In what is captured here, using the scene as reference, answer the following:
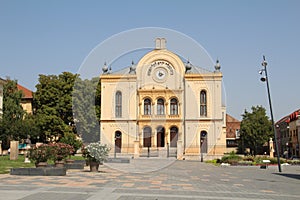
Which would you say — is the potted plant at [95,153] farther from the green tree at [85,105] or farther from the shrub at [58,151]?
the green tree at [85,105]

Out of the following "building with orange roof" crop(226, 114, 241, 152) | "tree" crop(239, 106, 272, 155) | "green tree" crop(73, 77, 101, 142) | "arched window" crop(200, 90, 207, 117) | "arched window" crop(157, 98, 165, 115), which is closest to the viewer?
"green tree" crop(73, 77, 101, 142)

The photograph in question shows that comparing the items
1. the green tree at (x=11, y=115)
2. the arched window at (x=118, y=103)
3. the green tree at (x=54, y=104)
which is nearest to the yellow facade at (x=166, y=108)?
the arched window at (x=118, y=103)

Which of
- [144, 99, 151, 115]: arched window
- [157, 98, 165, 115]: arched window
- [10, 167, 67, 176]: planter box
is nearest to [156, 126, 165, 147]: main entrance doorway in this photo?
[157, 98, 165, 115]: arched window

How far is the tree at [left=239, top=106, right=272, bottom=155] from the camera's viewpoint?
5825 centimetres

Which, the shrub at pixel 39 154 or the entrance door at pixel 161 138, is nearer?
the shrub at pixel 39 154

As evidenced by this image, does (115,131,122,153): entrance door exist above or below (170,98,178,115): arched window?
below

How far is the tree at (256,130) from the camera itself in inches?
2293

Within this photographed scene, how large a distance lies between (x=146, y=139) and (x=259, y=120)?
18026 mm

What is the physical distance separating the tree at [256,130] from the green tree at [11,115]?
31460 millimetres

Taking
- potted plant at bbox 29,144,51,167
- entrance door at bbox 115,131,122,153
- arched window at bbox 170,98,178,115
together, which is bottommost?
potted plant at bbox 29,144,51,167

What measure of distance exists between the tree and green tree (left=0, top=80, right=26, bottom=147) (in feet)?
103

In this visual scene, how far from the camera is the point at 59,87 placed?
5325 centimetres

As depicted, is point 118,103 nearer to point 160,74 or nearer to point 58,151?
point 160,74

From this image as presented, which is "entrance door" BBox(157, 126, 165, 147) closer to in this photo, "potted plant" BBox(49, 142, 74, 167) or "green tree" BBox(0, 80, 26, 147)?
"green tree" BBox(0, 80, 26, 147)
